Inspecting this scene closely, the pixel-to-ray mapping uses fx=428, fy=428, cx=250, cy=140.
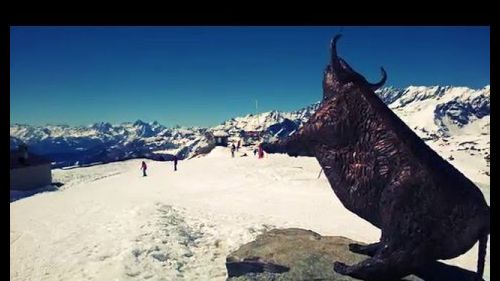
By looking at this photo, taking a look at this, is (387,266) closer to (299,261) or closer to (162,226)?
(299,261)

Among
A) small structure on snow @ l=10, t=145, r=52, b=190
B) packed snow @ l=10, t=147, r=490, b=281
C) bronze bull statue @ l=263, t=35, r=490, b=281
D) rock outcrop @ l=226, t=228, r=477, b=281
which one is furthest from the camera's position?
small structure on snow @ l=10, t=145, r=52, b=190

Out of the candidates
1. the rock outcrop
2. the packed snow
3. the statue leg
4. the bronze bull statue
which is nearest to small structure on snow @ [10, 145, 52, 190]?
the packed snow

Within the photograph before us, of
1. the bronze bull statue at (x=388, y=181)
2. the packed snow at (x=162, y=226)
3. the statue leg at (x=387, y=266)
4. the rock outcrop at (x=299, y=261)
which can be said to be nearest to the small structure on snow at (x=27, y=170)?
the packed snow at (x=162, y=226)

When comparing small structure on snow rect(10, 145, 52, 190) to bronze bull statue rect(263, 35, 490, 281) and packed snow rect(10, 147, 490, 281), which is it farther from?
bronze bull statue rect(263, 35, 490, 281)

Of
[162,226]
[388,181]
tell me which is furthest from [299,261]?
[162,226]

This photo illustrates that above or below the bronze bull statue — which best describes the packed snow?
below

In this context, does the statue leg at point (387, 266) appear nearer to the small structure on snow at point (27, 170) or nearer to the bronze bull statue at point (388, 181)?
the bronze bull statue at point (388, 181)

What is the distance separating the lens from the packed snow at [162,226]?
993cm

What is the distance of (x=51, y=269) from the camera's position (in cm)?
984

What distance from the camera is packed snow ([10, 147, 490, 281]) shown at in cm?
993
